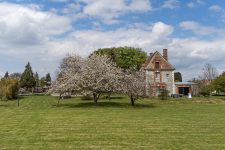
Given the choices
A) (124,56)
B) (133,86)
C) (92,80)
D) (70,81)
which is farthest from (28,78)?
(133,86)

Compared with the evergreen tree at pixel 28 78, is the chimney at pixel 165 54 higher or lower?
higher

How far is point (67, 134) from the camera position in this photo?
19766mm

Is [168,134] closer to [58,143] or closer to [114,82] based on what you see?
[58,143]

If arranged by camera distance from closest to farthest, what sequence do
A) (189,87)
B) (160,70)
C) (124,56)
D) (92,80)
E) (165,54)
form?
1. (92,80)
2. (160,70)
3. (165,54)
4. (189,87)
5. (124,56)

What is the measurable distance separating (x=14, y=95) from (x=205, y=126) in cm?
5043

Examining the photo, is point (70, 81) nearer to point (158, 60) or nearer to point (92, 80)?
point (92, 80)

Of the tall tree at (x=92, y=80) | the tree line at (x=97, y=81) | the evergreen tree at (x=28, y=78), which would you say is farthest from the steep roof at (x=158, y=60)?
the evergreen tree at (x=28, y=78)

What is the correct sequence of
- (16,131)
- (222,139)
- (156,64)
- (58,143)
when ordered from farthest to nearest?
(156,64) → (16,131) → (222,139) → (58,143)

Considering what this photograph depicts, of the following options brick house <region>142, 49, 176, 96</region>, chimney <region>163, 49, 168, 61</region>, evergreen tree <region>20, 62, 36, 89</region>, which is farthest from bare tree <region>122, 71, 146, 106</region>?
evergreen tree <region>20, 62, 36, 89</region>

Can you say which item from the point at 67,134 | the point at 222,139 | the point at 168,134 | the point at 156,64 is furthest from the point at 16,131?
the point at 156,64

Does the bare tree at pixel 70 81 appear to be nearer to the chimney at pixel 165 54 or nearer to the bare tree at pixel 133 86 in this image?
the bare tree at pixel 133 86

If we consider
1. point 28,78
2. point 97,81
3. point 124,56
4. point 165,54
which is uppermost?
point 124,56

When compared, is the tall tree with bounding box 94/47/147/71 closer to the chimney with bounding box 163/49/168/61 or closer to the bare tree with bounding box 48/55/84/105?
the chimney with bounding box 163/49/168/61

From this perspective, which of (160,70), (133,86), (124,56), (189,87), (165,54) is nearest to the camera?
(133,86)
